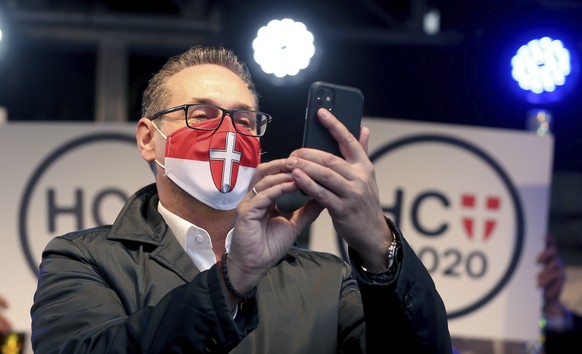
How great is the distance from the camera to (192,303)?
175cm

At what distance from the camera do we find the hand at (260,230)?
174 centimetres

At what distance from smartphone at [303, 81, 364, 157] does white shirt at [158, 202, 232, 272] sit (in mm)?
565

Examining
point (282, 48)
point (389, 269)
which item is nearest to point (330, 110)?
point (389, 269)

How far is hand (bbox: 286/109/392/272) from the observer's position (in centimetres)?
171

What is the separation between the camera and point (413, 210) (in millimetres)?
4254

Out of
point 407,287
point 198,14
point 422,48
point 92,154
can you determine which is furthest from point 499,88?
point 407,287

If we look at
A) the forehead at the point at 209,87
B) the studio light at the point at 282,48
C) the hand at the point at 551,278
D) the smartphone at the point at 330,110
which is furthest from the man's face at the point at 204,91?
the studio light at the point at 282,48

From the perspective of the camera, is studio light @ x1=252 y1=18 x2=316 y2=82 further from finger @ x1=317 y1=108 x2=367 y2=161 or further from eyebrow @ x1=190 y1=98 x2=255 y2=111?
finger @ x1=317 y1=108 x2=367 y2=161

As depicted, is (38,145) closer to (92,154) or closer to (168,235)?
(92,154)

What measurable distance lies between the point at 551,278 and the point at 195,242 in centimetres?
296

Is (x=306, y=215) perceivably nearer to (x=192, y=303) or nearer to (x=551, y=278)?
(x=192, y=303)

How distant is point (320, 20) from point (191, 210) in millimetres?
3366

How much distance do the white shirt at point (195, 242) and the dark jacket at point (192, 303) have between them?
45mm

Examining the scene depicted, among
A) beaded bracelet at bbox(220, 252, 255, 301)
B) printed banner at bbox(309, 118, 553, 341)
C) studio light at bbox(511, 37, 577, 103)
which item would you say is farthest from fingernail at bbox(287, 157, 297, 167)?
studio light at bbox(511, 37, 577, 103)
